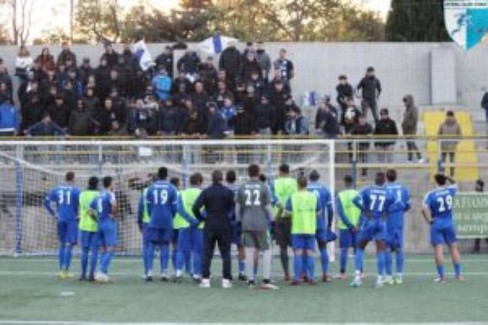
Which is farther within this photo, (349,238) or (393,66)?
(393,66)

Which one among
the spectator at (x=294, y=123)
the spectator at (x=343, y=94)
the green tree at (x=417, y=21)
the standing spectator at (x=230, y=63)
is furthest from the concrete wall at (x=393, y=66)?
the green tree at (x=417, y=21)

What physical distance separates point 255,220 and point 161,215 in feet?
6.53

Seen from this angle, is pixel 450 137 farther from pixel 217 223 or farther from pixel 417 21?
pixel 417 21

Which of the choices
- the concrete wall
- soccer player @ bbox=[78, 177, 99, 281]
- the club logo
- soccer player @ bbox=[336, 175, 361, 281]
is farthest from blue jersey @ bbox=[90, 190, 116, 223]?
the club logo

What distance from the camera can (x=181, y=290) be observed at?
18.7 meters

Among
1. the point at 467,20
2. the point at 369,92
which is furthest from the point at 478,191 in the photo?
the point at 467,20

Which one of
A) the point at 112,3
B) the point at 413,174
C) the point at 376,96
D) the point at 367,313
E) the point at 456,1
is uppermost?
the point at 112,3

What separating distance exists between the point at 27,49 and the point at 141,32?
33431 millimetres

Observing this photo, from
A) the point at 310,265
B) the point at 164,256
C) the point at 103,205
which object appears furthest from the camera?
the point at 164,256

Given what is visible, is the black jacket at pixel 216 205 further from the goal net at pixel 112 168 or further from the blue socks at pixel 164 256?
the goal net at pixel 112 168

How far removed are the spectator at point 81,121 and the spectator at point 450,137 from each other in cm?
948

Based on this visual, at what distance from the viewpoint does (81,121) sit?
2962 cm

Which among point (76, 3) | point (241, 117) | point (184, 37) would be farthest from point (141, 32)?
point (241, 117)

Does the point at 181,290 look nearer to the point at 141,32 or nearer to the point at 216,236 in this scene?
the point at 216,236
